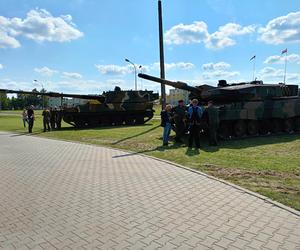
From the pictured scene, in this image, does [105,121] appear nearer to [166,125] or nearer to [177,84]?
[177,84]

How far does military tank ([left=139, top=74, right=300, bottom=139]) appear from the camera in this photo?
14.6 meters

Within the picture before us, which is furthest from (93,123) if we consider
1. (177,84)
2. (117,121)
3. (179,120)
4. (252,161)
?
(252,161)

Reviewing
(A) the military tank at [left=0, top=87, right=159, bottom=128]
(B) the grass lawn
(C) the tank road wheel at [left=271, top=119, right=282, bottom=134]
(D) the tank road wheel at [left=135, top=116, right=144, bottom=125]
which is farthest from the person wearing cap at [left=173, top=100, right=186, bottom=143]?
(D) the tank road wheel at [left=135, top=116, right=144, bottom=125]

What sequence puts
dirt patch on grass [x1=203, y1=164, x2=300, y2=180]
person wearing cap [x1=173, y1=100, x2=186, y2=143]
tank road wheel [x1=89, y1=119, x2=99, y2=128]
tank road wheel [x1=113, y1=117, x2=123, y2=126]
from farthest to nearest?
tank road wheel [x1=113, y1=117, x2=123, y2=126] → tank road wheel [x1=89, y1=119, x2=99, y2=128] → person wearing cap [x1=173, y1=100, x2=186, y2=143] → dirt patch on grass [x1=203, y1=164, x2=300, y2=180]

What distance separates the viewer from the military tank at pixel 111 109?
2394 cm

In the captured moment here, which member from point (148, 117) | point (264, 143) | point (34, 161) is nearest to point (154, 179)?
point (34, 161)

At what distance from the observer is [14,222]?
4863mm

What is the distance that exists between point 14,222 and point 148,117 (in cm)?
2318

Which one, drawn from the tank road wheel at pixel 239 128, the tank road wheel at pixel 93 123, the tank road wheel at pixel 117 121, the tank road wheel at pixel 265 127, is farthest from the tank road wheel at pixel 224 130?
the tank road wheel at pixel 117 121

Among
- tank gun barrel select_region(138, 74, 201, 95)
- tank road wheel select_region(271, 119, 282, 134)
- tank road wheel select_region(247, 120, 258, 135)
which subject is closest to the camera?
tank road wheel select_region(247, 120, 258, 135)

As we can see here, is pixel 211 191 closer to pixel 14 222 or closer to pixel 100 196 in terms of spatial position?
pixel 100 196

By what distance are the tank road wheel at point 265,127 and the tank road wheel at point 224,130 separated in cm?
220

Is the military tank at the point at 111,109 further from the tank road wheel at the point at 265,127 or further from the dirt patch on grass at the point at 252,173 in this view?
the dirt patch on grass at the point at 252,173

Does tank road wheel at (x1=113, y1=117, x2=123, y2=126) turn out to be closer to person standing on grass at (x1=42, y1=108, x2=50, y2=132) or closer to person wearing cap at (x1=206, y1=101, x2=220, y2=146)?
person standing on grass at (x1=42, y1=108, x2=50, y2=132)
